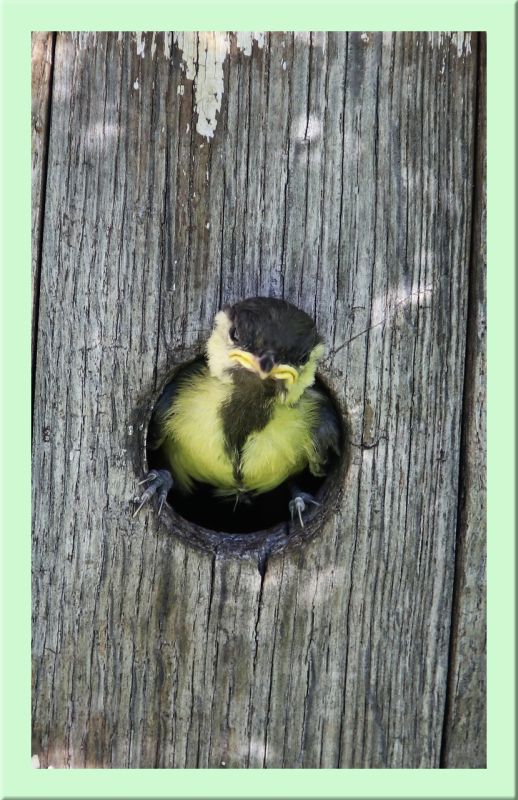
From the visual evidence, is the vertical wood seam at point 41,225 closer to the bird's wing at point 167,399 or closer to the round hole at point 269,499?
the round hole at point 269,499

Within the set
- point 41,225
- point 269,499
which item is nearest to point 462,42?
point 41,225

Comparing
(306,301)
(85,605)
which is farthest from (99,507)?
(306,301)

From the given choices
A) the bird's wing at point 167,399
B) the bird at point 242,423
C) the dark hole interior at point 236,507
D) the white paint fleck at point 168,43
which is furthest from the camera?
the dark hole interior at point 236,507

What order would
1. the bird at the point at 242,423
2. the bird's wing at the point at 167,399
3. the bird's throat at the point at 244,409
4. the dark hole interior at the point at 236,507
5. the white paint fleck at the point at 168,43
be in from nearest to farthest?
the white paint fleck at the point at 168,43 → the bird at the point at 242,423 → the bird's throat at the point at 244,409 → the bird's wing at the point at 167,399 → the dark hole interior at the point at 236,507

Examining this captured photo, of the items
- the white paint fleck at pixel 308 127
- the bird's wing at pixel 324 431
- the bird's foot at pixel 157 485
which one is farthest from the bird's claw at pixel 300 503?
the white paint fleck at pixel 308 127

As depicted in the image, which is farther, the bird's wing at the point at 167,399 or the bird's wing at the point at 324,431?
the bird's wing at the point at 167,399

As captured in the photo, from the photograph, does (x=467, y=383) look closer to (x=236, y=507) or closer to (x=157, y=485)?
(x=157, y=485)

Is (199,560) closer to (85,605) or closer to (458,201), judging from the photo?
Result: (85,605)
